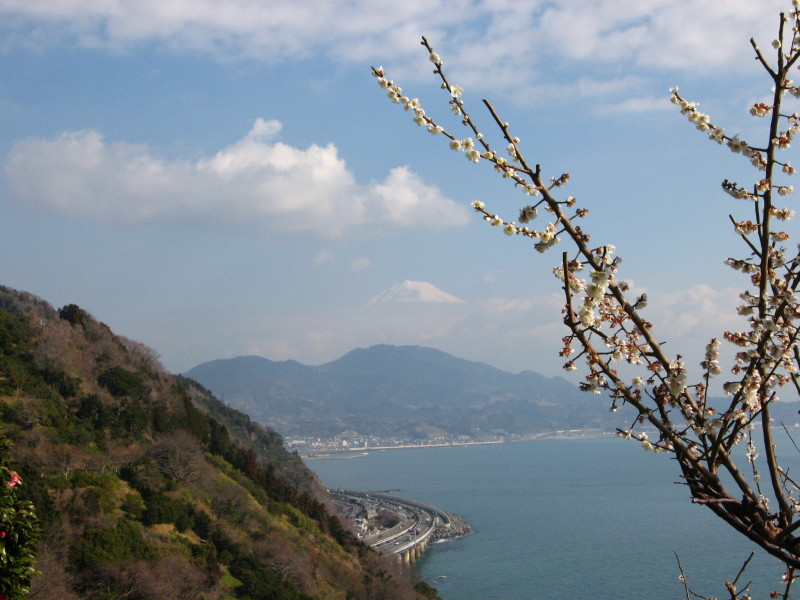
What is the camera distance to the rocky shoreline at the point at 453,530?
3916cm

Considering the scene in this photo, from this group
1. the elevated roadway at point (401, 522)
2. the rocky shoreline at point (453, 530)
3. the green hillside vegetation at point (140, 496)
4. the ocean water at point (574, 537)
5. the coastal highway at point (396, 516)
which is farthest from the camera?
the rocky shoreline at point (453, 530)

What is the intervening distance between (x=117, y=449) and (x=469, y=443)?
4824 inches

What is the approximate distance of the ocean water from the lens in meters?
26.7

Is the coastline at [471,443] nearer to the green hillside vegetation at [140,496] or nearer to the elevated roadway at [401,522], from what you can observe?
the elevated roadway at [401,522]

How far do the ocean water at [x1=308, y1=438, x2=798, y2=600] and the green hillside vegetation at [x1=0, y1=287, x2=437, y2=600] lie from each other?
281 inches

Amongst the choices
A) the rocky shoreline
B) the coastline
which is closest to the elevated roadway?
the rocky shoreline

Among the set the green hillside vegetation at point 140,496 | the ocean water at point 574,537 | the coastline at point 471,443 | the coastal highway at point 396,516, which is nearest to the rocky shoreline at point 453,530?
the coastal highway at point 396,516

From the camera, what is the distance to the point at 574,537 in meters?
37.2

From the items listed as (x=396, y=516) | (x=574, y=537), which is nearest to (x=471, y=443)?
(x=396, y=516)

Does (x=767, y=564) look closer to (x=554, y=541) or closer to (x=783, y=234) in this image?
(x=554, y=541)

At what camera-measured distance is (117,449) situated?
770 inches

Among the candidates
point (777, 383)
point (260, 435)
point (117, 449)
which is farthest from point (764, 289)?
point (260, 435)

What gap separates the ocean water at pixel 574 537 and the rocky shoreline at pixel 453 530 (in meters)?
0.86

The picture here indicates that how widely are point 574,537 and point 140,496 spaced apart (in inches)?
1051
